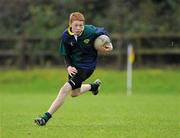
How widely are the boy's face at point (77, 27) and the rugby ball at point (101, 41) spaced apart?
0.36 metres

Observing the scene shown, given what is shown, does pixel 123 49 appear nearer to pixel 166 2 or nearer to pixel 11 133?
pixel 166 2

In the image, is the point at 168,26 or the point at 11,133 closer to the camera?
the point at 11,133

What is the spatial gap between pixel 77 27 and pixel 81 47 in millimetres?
464

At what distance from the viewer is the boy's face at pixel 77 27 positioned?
35.5 feet

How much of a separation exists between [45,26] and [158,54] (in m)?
6.23

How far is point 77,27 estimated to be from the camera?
10.9 metres

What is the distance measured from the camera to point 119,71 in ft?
98.8

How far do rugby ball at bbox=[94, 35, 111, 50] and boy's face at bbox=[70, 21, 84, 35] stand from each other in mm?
365

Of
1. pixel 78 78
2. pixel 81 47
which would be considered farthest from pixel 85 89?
Answer: pixel 81 47

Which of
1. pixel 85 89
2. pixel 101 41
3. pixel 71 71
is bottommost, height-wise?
pixel 85 89

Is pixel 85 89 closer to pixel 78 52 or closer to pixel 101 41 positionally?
pixel 78 52

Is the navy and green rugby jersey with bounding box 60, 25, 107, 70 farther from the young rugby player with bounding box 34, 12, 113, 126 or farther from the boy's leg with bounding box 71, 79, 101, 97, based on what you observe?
the boy's leg with bounding box 71, 79, 101, 97

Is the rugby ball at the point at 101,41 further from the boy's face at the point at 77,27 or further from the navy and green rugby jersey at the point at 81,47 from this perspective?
the boy's face at the point at 77,27

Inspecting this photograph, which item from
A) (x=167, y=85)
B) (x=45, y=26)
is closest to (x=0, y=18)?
(x=45, y=26)
